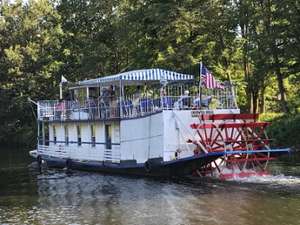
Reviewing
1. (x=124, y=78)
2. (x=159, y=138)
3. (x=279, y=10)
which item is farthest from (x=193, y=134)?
(x=279, y=10)

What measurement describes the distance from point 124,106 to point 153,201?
34.6 ft

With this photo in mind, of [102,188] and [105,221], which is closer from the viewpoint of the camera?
[105,221]

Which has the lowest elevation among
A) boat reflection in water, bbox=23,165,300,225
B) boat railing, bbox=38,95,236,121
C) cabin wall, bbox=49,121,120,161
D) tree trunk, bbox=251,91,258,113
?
boat reflection in water, bbox=23,165,300,225

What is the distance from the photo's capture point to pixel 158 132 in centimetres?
2895

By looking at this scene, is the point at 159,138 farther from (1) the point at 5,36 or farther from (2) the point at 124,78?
(1) the point at 5,36

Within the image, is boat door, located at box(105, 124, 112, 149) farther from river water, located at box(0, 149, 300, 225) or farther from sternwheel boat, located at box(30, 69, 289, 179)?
river water, located at box(0, 149, 300, 225)

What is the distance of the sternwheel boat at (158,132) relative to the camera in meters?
28.2

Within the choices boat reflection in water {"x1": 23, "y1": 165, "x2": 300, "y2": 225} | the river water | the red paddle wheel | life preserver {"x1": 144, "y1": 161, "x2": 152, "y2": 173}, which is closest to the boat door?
the river water

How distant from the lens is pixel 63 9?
6819 cm

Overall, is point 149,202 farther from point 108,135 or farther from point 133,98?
point 133,98

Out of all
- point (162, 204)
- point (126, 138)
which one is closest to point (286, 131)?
point (126, 138)

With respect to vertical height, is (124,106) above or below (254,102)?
below

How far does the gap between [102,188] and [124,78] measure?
23.6 feet

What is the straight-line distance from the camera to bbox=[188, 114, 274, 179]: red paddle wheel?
1090 inches
